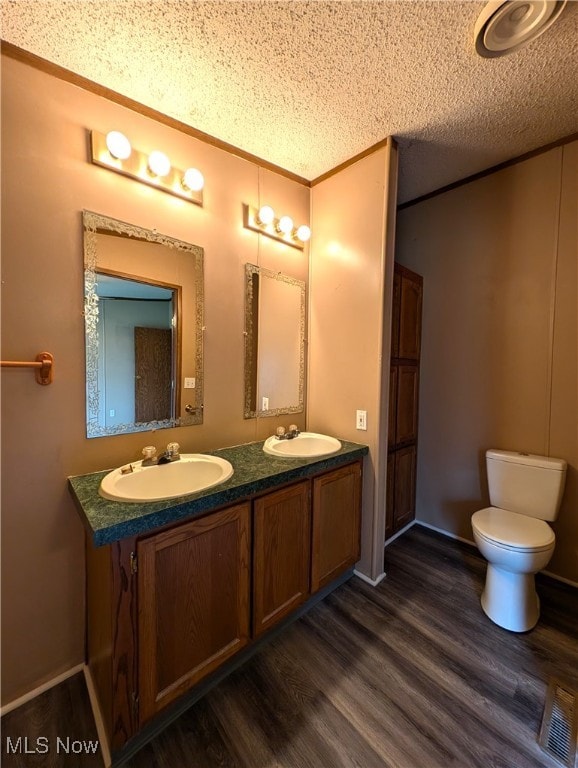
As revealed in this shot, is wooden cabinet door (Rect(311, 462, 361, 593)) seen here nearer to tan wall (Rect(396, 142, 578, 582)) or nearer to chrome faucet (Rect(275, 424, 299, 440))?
chrome faucet (Rect(275, 424, 299, 440))

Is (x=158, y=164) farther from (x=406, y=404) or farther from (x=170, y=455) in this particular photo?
(x=406, y=404)

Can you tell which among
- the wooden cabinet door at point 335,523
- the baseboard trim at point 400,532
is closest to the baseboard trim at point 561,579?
the baseboard trim at point 400,532

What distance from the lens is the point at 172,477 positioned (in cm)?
143

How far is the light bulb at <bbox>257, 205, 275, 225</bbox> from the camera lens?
6.10 feet

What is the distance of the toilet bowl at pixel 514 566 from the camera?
1.50 meters

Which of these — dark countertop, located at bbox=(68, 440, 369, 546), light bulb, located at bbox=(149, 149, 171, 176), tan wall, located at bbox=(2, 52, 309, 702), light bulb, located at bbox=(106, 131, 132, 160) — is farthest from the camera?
light bulb, located at bbox=(149, 149, 171, 176)

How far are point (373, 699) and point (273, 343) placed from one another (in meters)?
1.81

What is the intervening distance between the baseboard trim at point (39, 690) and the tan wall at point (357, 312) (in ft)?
5.08

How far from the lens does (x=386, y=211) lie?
68.8 inches

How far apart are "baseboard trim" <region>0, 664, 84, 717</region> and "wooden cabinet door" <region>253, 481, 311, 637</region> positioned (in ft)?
2.72

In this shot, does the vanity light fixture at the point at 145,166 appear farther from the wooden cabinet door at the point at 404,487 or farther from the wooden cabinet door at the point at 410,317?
the wooden cabinet door at the point at 404,487

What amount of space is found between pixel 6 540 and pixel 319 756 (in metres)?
1.40

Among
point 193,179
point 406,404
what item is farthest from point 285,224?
point 406,404

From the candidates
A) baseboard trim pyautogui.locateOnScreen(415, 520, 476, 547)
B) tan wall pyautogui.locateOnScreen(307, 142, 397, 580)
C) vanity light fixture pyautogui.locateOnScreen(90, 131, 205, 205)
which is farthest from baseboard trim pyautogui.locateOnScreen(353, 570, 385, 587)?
vanity light fixture pyautogui.locateOnScreen(90, 131, 205, 205)
